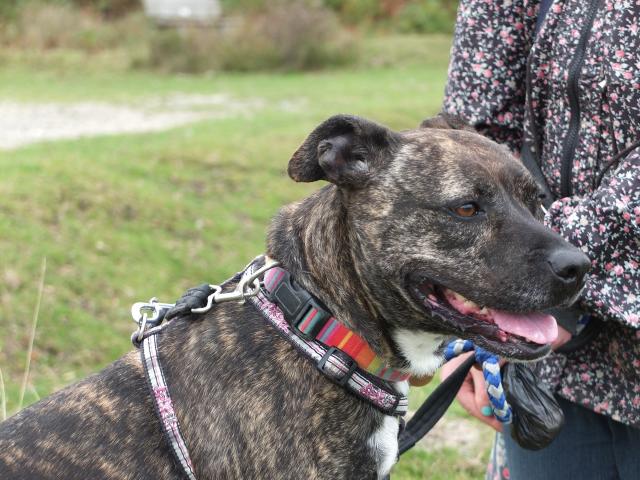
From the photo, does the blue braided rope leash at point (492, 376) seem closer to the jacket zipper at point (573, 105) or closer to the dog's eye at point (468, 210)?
the dog's eye at point (468, 210)

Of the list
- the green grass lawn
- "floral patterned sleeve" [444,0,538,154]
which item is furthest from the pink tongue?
the green grass lawn

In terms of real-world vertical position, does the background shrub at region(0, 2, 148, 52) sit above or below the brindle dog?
below

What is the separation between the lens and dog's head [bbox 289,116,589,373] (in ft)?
8.29

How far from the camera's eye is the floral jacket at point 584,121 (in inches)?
105

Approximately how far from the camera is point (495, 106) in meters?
3.23

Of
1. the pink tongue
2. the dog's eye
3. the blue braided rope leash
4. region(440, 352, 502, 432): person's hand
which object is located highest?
the dog's eye

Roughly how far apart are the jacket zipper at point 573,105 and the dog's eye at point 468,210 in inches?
19.9

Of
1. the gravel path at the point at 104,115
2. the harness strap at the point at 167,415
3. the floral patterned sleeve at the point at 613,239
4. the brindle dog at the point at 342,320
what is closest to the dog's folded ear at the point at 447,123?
the brindle dog at the point at 342,320

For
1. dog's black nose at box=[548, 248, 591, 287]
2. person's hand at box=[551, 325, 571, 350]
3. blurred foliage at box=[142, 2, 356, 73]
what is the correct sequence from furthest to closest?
1. blurred foliage at box=[142, 2, 356, 73]
2. person's hand at box=[551, 325, 571, 350]
3. dog's black nose at box=[548, 248, 591, 287]

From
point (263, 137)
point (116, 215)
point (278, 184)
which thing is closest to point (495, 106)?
point (116, 215)

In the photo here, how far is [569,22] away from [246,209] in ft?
21.9

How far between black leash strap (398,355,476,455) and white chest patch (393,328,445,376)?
0.25 m

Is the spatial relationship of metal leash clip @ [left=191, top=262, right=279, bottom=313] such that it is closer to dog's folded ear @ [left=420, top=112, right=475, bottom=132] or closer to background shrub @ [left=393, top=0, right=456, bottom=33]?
dog's folded ear @ [left=420, top=112, right=475, bottom=132]

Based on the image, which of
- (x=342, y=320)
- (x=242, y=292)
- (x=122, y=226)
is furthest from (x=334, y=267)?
(x=122, y=226)
